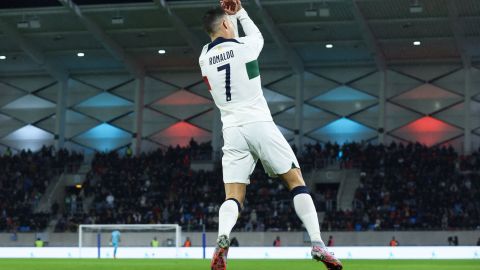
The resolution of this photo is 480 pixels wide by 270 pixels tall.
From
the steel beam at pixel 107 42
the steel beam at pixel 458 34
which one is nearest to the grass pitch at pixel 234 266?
the steel beam at pixel 458 34

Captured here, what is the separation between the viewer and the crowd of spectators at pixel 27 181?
145 ft

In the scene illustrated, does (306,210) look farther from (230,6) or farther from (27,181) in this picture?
(27,181)

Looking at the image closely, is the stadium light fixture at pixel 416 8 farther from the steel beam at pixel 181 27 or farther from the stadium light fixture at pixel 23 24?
Result: the stadium light fixture at pixel 23 24

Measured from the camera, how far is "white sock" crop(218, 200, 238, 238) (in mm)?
7211

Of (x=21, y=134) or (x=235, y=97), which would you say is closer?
(x=235, y=97)

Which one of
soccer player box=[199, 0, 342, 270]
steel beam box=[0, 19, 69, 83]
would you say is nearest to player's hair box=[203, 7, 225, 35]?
soccer player box=[199, 0, 342, 270]

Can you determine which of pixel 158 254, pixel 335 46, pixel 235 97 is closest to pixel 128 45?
pixel 335 46

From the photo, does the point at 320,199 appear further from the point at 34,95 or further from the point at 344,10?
the point at 34,95

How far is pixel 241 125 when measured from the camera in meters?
7.40

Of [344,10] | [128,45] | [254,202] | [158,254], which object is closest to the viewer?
[158,254]

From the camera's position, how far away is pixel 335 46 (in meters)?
45.5

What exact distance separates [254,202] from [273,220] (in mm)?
2416

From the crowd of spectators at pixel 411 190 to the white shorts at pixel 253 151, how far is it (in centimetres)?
3284

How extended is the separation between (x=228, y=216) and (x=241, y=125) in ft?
2.52
